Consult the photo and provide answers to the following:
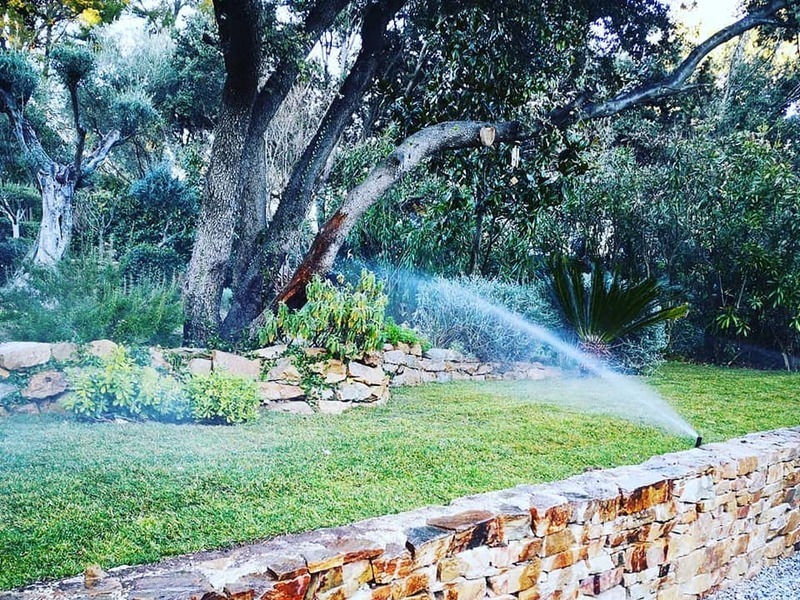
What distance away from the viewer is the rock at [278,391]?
469 cm

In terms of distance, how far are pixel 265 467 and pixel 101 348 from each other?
1.83 m

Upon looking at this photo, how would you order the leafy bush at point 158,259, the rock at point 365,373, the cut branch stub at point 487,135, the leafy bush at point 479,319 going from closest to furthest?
the rock at point 365,373 < the cut branch stub at point 487,135 < the leafy bush at point 479,319 < the leafy bush at point 158,259

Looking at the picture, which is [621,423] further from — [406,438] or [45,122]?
[45,122]

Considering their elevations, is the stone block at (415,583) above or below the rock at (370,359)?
below

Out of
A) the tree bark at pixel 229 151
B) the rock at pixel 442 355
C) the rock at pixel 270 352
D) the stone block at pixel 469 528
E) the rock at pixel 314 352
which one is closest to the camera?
the stone block at pixel 469 528

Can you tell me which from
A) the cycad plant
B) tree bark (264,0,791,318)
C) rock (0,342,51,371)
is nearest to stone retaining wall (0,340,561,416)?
rock (0,342,51,371)

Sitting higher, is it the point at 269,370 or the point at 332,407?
the point at 269,370

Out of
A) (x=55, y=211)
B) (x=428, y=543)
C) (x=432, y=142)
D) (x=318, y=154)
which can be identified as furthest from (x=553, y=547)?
(x=55, y=211)

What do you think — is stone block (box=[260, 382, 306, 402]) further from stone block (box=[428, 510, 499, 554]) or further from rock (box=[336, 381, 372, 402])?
stone block (box=[428, 510, 499, 554])

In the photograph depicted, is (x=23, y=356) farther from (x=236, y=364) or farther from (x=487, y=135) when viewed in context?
(x=487, y=135)

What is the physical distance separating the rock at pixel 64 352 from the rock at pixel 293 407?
145cm

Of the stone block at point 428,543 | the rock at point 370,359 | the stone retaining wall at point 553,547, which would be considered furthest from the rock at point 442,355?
the stone block at point 428,543

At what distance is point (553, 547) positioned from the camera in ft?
8.82

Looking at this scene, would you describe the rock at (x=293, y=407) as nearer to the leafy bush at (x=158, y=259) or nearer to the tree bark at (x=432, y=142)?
the tree bark at (x=432, y=142)
